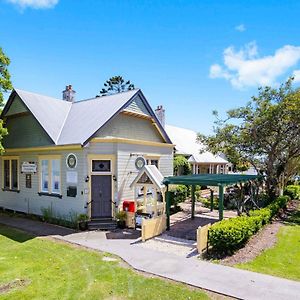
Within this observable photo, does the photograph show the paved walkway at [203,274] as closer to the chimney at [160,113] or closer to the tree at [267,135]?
the tree at [267,135]

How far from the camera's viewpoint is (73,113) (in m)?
17.9

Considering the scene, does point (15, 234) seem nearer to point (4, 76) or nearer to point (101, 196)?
point (101, 196)

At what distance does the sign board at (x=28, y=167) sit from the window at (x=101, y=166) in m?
4.30

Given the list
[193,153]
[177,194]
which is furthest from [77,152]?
[193,153]

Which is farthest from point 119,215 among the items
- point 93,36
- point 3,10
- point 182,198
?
point 3,10

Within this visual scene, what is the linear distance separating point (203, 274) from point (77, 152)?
349 inches

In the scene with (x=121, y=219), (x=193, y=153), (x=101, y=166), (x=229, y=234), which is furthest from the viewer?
(x=193, y=153)

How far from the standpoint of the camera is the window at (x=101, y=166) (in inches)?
562

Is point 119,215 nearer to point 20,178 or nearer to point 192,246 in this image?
point 192,246

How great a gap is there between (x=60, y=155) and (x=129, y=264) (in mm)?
8121

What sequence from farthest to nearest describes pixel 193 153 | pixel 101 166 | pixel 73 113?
pixel 193 153 → pixel 73 113 → pixel 101 166

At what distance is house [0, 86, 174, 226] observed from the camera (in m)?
14.2

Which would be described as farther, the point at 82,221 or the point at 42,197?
the point at 42,197

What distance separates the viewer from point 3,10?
10992 mm
